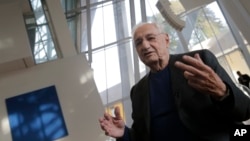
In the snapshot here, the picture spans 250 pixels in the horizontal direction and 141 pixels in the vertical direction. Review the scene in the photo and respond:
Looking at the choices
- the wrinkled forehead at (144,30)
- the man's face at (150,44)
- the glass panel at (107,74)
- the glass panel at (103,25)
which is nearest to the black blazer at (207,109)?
the man's face at (150,44)

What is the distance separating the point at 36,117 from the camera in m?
3.03

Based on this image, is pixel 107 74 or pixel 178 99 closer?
pixel 178 99

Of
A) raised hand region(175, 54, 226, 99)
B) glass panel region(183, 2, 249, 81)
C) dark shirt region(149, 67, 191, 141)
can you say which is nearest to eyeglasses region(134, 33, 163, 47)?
dark shirt region(149, 67, 191, 141)

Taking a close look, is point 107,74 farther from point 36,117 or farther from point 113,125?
point 113,125

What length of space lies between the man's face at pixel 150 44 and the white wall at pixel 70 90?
159 centimetres

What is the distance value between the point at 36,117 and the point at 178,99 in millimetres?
1976

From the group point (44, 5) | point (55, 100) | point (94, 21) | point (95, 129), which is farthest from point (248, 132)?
point (94, 21)

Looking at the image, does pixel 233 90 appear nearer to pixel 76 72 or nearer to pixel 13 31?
pixel 76 72

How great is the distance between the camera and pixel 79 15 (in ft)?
22.1

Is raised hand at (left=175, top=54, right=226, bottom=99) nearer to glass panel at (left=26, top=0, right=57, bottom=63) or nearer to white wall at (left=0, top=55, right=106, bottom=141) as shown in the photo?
white wall at (left=0, top=55, right=106, bottom=141)

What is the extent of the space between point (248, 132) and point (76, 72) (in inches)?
91.7

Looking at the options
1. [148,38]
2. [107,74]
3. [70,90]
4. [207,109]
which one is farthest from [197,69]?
[107,74]

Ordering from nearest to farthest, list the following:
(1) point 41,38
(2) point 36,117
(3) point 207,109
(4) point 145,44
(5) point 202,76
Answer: (5) point 202,76 < (3) point 207,109 < (4) point 145,44 < (2) point 36,117 < (1) point 41,38

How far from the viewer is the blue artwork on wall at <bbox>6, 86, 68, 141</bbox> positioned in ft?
9.70
